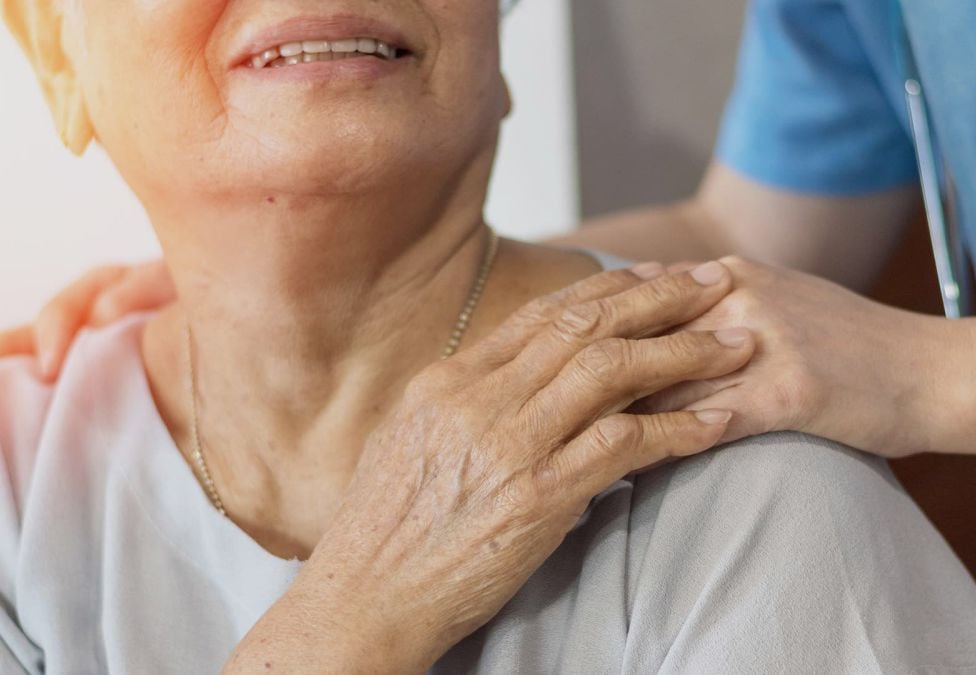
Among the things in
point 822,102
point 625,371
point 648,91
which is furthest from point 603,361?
point 648,91

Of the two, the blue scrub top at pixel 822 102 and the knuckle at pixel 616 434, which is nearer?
the knuckle at pixel 616 434

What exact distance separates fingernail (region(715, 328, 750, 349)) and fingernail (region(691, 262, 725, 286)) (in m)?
A: 0.05

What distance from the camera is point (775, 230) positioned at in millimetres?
1795

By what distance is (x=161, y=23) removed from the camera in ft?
3.40

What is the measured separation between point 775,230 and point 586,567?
35.4 inches

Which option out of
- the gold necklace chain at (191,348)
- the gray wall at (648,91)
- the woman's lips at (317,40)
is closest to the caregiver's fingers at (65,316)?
the gold necklace chain at (191,348)

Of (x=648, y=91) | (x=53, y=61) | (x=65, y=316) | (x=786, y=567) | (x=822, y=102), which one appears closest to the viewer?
(x=786, y=567)

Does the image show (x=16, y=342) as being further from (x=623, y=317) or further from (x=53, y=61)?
(x=623, y=317)

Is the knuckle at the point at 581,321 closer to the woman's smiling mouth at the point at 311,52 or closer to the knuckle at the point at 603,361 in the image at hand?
the knuckle at the point at 603,361

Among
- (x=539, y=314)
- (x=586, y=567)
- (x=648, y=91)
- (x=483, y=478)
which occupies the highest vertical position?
(x=648, y=91)

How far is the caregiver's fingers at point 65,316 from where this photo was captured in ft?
4.47

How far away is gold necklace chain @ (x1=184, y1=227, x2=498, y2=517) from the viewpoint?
3.90 ft

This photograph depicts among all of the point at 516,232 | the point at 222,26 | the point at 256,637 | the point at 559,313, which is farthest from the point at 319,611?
the point at 516,232

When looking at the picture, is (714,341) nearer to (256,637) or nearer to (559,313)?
(559,313)
